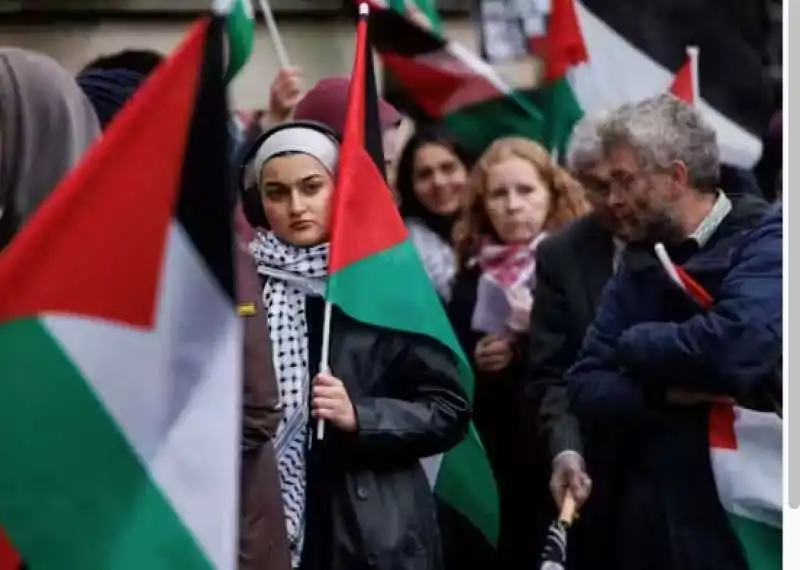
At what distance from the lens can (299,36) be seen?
407 inches

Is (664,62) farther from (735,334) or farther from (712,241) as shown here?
(735,334)

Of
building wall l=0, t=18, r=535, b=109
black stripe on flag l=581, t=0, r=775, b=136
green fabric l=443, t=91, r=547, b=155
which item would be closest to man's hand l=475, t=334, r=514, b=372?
green fabric l=443, t=91, r=547, b=155

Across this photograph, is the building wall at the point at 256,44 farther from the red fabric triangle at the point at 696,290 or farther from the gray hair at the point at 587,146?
the red fabric triangle at the point at 696,290

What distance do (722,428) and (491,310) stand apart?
1.23 meters

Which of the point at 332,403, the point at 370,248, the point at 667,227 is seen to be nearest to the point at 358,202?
the point at 370,248

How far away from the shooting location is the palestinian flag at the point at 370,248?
3.67 meters

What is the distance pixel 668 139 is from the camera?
12.3ft

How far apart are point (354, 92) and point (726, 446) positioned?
1.03 m

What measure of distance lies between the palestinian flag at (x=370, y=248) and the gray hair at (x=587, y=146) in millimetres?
462

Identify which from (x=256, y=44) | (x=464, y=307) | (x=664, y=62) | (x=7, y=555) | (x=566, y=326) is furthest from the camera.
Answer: (x=256, y=44)

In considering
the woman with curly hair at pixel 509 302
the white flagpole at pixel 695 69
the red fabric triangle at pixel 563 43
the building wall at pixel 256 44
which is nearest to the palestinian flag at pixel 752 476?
the woman with curly hair at pixel 509 302

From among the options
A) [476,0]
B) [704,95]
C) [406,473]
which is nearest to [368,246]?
[406,473]

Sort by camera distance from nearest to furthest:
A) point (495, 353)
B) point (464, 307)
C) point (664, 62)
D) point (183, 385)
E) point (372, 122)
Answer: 1. point (183, 385)
2. point (372, 122)
3. point (495, 353)
4. point (464, 307)
5. point (664, 62)

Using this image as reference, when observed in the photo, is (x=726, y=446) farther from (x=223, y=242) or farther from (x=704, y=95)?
(x=704, y=95)
